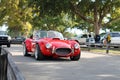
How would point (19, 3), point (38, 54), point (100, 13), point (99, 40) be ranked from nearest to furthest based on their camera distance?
point (38, 54) → point (99, 40) → point (100, 13) → point (19, 3)

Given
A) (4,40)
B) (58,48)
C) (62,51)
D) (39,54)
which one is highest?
(4,40)

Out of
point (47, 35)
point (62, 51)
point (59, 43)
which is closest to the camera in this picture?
point (62, 51)

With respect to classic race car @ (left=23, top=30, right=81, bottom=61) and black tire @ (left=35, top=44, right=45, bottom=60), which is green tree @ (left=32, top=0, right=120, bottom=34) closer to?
classic race car @ (left=23, top=30, right=81, bottom=61)

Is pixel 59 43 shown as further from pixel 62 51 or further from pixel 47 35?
pixel 47 35

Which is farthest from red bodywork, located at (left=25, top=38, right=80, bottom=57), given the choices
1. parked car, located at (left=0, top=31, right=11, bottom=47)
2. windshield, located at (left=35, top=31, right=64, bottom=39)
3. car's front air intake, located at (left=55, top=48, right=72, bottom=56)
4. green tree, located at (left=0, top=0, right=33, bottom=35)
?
green tree, located at (left=0, top=0, right=33, bottom=35)

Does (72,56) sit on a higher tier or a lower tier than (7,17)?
lower

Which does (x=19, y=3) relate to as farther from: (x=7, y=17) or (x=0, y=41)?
(x=0, y=41)

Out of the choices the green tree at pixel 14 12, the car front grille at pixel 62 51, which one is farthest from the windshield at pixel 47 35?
the green tree at pixel 14 12

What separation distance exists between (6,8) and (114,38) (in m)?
30.5

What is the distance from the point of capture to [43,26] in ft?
250

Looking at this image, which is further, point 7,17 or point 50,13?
point 7,17

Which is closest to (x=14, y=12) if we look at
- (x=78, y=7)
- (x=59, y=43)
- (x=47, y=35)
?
(x=78, y=7)

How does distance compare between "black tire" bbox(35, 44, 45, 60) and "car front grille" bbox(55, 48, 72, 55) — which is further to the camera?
"black tire" bbox(35, 44, 45, 60)

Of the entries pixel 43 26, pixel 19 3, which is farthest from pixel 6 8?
pixel 43 26
